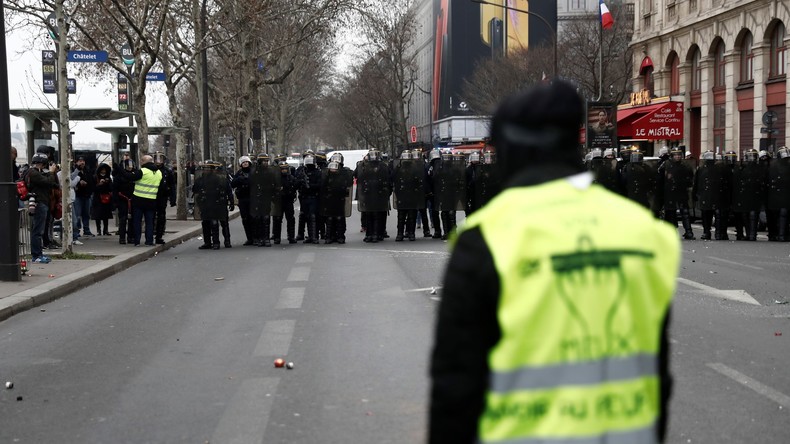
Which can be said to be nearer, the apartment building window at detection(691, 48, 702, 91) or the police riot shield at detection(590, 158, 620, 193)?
the police riot shield at detection(590, 158, 620, 193)

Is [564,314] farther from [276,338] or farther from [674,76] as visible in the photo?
[674,76]

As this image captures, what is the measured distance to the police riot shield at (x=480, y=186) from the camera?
22.3 m

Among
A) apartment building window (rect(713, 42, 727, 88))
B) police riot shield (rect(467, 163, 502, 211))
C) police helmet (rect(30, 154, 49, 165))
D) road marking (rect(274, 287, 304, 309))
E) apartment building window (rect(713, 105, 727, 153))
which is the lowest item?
road marking (rect(274, 287, 304, 309))

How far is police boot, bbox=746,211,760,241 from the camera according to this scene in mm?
21263

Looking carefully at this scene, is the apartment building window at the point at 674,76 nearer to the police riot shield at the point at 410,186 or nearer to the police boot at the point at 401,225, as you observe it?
the police riot shield at the point at 410,186

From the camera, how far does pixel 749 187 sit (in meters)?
21.3

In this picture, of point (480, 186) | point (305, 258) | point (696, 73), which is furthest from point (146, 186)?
point (696, 73)

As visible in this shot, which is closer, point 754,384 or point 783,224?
point 754,384

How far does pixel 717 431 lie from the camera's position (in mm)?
6031

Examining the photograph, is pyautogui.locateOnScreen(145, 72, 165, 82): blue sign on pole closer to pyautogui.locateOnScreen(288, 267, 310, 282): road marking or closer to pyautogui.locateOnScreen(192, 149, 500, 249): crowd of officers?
pyautogui.locateOnScreen(192, 149, 500, 249): crowd of officers

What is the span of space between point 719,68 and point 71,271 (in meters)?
28.5

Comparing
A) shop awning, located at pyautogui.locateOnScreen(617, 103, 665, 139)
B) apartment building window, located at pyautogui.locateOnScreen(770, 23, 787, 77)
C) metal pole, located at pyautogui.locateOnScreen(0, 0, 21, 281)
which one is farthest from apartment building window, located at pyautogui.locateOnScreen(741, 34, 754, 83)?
metal pole, located at pyautogui.locateOnScreen(0, 0, 21, 281)

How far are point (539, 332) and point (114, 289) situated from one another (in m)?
12.3

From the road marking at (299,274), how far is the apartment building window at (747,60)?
23.5 meters
